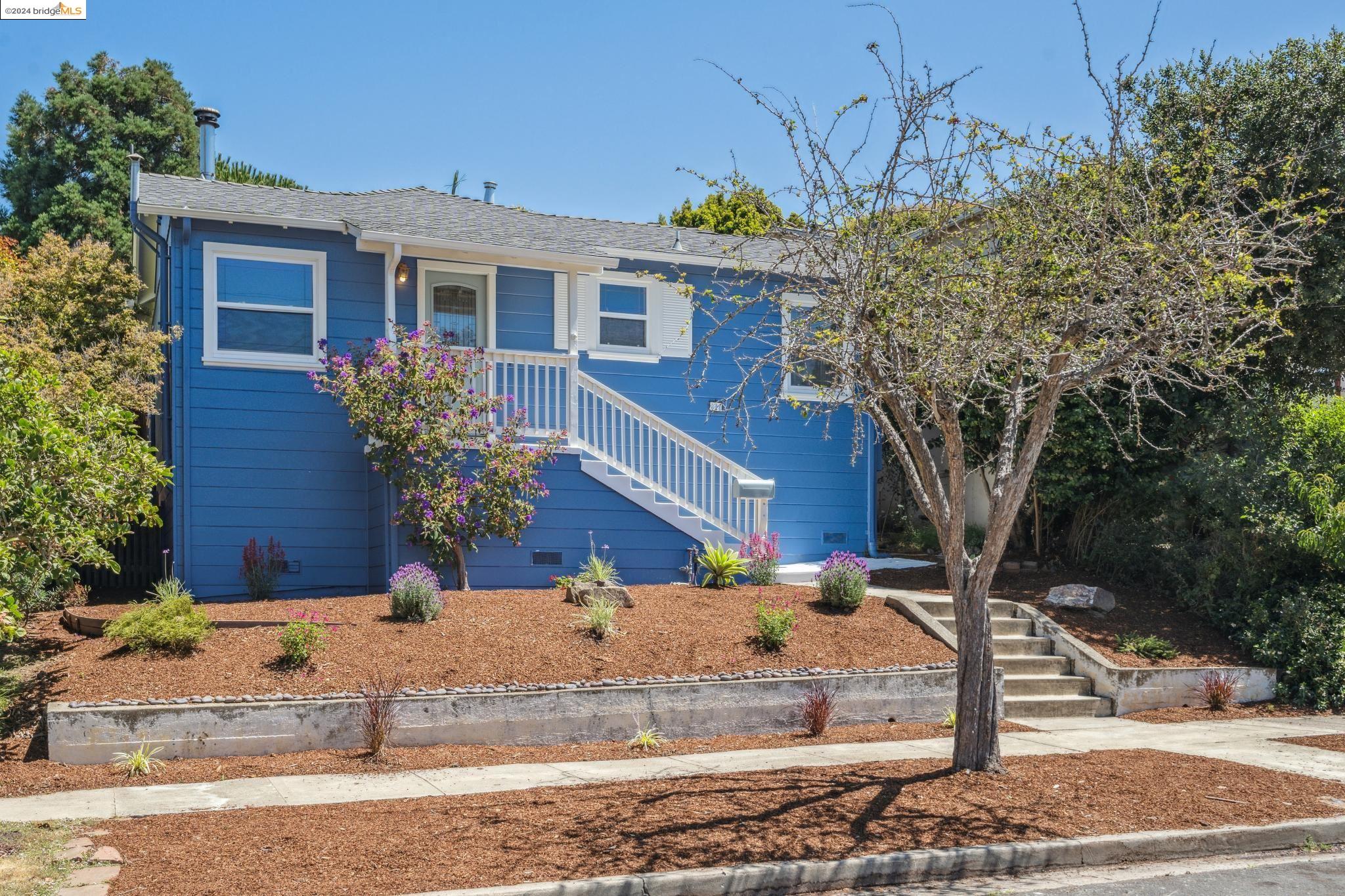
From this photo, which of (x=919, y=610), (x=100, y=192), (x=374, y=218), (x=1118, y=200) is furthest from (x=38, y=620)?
(x=100, y=192)

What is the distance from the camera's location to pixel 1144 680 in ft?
37.7

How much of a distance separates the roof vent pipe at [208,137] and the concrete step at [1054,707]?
508 inches

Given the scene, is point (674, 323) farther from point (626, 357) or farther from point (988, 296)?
Result: point (988, 296)

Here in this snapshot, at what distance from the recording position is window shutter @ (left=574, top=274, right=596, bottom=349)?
51.9 ft

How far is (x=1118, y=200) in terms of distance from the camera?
26.2 ft

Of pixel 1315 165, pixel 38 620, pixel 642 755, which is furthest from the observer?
pixel 1315 165

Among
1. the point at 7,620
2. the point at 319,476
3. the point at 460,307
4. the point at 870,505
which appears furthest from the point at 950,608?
the point at 7,620

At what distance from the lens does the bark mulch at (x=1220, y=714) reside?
11.1m

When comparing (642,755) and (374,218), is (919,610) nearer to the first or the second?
(642,755)

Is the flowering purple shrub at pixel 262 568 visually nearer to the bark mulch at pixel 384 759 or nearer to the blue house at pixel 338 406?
the blue house at pixel 338 406

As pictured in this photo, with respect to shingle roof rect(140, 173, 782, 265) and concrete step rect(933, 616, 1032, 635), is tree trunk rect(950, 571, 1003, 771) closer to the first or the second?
concrete step rect(933, 616, 1032, 635)

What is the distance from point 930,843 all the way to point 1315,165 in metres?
10.5

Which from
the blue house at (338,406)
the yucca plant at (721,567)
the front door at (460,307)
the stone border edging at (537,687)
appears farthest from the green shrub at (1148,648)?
the front door at (460,307)

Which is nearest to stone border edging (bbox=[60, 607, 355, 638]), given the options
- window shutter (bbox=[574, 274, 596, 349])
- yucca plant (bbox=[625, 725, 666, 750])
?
yucca plant (bbox=[625, 725, 666, 750])
